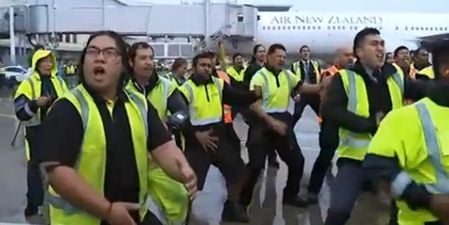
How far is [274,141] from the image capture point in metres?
8.32

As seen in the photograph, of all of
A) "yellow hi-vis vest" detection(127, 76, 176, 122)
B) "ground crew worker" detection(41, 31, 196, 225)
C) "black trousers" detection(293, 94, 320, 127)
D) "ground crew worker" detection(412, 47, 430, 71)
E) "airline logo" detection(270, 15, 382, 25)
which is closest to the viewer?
"ground crew worker" detection(41, 31, 196, 225)

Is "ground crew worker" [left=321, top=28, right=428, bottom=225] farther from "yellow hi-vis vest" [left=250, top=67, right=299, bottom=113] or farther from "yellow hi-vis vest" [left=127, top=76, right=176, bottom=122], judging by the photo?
"yellow hi-vis vest" [left=250, top=67, right=299, bottom=113]

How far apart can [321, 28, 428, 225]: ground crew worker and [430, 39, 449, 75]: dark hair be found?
2.32 metres

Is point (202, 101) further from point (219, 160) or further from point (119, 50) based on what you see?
point (119, 50)

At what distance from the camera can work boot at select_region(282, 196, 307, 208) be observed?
8.94 metres

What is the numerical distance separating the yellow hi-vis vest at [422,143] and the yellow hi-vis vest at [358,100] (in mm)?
2347

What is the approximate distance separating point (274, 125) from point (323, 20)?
122 ft

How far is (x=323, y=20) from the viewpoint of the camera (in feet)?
147

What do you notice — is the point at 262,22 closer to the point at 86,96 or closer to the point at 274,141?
the point at 274,141

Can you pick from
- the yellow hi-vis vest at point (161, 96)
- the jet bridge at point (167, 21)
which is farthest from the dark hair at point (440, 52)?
the jet bridge at point (167, 21)

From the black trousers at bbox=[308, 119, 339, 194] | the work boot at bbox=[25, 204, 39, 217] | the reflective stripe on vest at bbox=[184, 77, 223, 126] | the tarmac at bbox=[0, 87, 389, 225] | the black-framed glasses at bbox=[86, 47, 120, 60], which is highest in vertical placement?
the black-framed glasses at bbox=[86, 47, 120, 60]

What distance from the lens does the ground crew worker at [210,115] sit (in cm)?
759

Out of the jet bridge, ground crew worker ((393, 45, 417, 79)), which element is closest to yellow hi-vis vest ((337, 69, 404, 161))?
ground crew worker ((393, 45, 417, 79))

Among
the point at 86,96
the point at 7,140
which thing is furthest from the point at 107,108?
the point at 7,140
